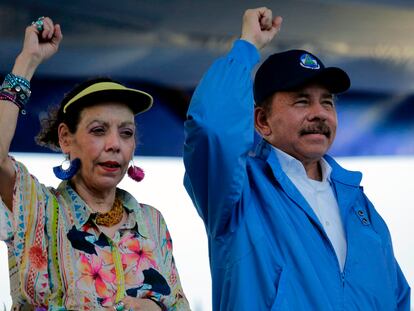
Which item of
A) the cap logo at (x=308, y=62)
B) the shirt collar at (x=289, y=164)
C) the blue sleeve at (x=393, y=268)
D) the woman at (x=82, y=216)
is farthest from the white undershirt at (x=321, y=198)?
the woman at (x=82, y=216)

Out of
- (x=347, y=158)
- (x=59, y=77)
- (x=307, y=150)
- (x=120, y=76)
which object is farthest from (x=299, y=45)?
(x=307, y=150)

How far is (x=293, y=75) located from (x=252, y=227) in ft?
1.37

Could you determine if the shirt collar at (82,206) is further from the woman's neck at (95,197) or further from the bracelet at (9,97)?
the bracelet at (9,97)

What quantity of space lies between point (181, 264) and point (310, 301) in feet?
4.80

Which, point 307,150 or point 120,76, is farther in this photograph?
point 120,76

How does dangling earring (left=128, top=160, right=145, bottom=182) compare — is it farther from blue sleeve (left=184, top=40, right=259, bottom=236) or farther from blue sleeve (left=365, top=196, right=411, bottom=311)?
blue sleeve (left=365, top=196, right=411, bottom=311)

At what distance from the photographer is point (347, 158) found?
384cm

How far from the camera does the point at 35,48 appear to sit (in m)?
2.15

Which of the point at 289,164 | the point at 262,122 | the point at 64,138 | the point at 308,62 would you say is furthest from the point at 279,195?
the point at 64,138

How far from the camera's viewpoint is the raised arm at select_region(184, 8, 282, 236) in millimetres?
1888

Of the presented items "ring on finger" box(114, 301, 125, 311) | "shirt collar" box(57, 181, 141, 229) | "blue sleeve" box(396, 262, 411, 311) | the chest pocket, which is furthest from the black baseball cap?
"ring on finger" box(114, 301, 125, 311)

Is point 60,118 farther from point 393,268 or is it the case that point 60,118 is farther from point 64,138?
point 393,268

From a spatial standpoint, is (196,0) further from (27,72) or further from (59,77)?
(27,72)

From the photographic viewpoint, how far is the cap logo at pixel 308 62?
2184 millimetres
